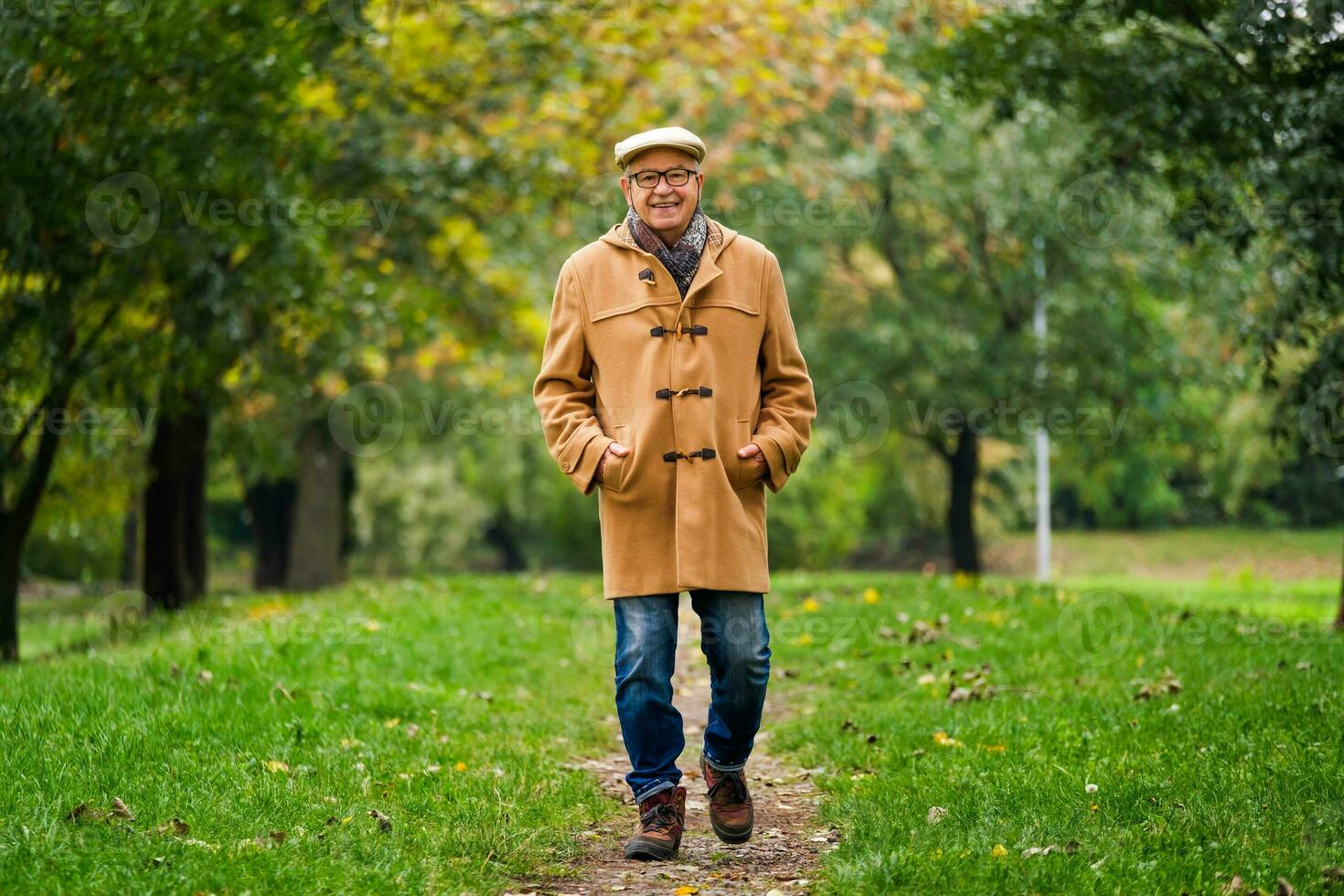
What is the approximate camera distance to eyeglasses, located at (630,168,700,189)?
16.0 feet

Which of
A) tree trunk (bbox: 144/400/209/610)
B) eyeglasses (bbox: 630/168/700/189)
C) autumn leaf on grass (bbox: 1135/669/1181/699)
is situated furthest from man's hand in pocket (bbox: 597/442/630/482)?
tree trunk (bbox: 144/400/209/610)

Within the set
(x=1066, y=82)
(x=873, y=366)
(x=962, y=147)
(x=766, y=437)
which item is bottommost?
(x=766, y=437)

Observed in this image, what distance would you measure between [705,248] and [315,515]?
18656mm

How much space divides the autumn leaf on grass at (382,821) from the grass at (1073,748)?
1543mm

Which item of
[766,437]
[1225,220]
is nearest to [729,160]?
[1225,220]

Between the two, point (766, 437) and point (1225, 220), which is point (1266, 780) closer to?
point (766, 437)

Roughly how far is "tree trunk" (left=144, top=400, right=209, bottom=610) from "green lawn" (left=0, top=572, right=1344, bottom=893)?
463 centimetres

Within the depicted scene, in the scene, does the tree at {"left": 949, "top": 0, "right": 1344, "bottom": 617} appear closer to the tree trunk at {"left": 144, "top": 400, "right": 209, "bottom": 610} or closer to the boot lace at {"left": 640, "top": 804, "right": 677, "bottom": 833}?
the boot lace at {"left": 640, "top": 804, "right": 677, "bottom": 833}

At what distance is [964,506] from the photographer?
2131 centimetres

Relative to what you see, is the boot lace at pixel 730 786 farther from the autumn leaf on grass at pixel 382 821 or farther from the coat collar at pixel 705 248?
the coat collar at pixel 705 248

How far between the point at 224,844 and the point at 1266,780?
3.73 m

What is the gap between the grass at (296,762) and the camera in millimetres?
4270

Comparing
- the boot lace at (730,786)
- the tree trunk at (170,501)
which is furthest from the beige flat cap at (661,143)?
the tree trunk at (170,501)

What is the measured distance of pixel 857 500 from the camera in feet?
110
